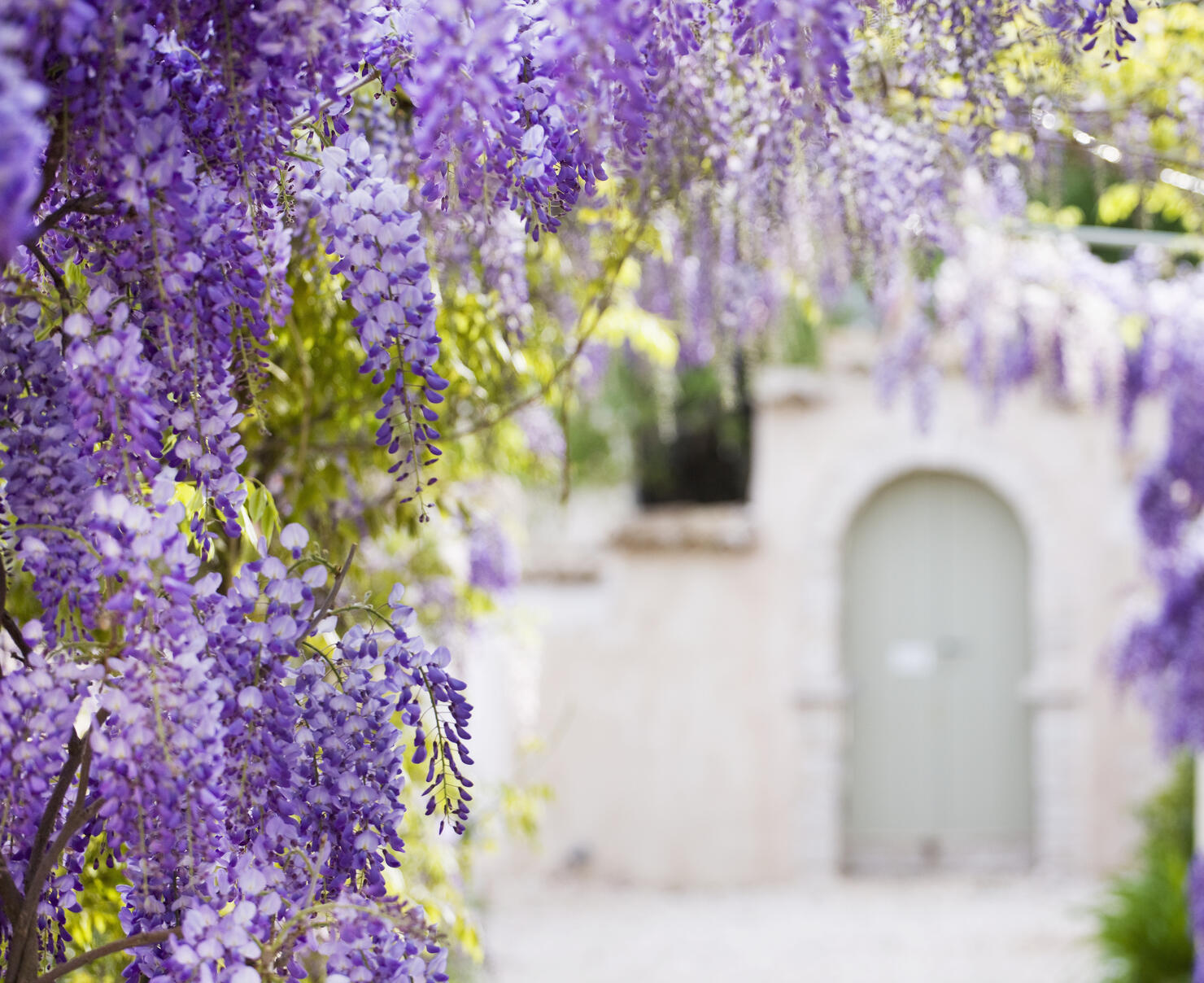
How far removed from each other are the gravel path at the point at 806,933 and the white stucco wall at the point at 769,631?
31 centimetres

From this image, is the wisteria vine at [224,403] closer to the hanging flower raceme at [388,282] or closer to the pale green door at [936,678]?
the hanging flower raceme at [388,282]

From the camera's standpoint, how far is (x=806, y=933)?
6.07m

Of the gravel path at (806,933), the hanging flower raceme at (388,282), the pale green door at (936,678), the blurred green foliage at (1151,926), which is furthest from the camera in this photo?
the pale green door at (936,678)

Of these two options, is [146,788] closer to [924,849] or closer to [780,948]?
[780,948]

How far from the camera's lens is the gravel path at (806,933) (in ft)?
18.0

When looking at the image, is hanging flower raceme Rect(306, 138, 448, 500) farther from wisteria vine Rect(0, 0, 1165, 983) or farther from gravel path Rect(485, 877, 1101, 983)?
gravel path Rect(485, 877, 1101, 983)

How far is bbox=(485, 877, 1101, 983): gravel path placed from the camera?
5.49 meters

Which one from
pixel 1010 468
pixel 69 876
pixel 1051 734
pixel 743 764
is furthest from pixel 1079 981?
pixel 69 876

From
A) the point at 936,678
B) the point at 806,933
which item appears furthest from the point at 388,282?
the point at 936,678

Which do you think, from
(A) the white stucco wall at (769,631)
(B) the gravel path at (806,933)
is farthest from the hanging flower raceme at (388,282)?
(A) the white stucco wall at (769,631)

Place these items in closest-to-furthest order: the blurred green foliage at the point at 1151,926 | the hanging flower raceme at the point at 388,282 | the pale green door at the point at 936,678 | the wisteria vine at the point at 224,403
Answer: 1. the wisteria vine at the point at 224,403
2. the hanging flower raceme at the point at 388,282
3. the blurred green foliage at the point at 1151,926
4. the pale green door at the point at 936,678

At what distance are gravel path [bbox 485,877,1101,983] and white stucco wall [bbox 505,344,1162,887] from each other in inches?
12.0

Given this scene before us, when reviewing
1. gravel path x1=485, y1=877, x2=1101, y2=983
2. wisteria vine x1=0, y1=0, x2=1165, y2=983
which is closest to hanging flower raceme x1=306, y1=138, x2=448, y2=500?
wisteria vine x1=0, y1=0, x2=1165, y2=983

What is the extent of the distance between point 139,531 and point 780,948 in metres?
5.52
